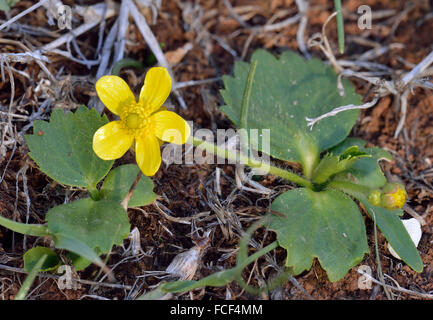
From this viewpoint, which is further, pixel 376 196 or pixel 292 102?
pixel 292 102

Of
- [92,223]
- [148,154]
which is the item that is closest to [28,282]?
[92,223]

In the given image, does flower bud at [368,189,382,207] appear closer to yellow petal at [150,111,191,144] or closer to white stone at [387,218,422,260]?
white stone at [387,218,422,260]

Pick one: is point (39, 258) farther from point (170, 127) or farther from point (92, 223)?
point (170, 127)

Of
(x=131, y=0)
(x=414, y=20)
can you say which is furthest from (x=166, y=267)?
(x=414, y=20)

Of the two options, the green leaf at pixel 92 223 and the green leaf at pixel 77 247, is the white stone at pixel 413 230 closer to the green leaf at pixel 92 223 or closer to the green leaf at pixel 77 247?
the green leaf at pixel 92 223

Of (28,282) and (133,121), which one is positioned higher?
(133,121)

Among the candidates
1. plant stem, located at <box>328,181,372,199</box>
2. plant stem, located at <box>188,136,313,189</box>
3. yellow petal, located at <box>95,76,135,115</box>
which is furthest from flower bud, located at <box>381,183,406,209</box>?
yellow petal, located at <box>95,76,135,115</box>

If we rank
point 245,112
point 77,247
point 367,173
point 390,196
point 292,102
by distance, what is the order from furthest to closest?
point 292,102
point 367,173
point 245,112
point 390,196
point 77,247

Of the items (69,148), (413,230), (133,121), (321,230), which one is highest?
(133,121)
